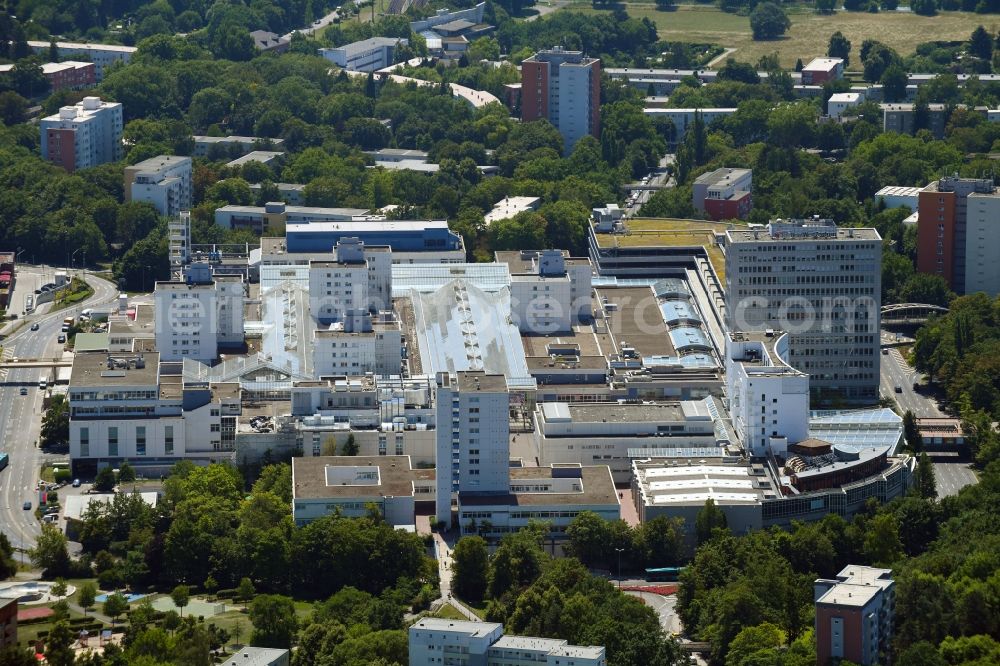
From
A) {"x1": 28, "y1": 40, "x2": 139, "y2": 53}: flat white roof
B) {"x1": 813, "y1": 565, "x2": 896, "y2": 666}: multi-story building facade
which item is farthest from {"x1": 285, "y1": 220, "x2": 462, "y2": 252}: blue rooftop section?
{"x1": 28, "y1": 40, "x2": 139, "y2": 53}: flat white roof

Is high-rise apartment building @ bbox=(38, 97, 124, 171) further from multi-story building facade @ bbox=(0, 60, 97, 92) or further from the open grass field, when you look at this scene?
the open grass field

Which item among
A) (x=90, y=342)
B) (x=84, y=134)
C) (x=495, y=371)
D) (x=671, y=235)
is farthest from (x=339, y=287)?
(x=84, y=134)

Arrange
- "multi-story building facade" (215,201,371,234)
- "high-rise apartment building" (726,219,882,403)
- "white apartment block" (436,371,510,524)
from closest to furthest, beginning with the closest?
"white apartment block" (436,371,510,524), "high-rise apartment building" (726,219,882,403), "multi-story building facade" (215,201,371,234)

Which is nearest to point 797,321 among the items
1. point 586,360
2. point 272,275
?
point 586,360

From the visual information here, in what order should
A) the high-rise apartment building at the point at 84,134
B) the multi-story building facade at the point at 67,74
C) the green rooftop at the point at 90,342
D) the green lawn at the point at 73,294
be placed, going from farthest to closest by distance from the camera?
the multi-story building facade at the point at 67,74, the high-rise apartment building at the point at 84,134, the green lawn at the point at 73,294, the green rooftop at the point at 90,342

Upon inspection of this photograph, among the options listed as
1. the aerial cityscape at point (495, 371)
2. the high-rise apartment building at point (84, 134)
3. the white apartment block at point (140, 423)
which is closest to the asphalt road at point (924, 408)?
the aerial cityscape at point (495, 371)

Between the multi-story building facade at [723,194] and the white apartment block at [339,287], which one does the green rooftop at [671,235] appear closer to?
the multi-story building facade at [723,194]
